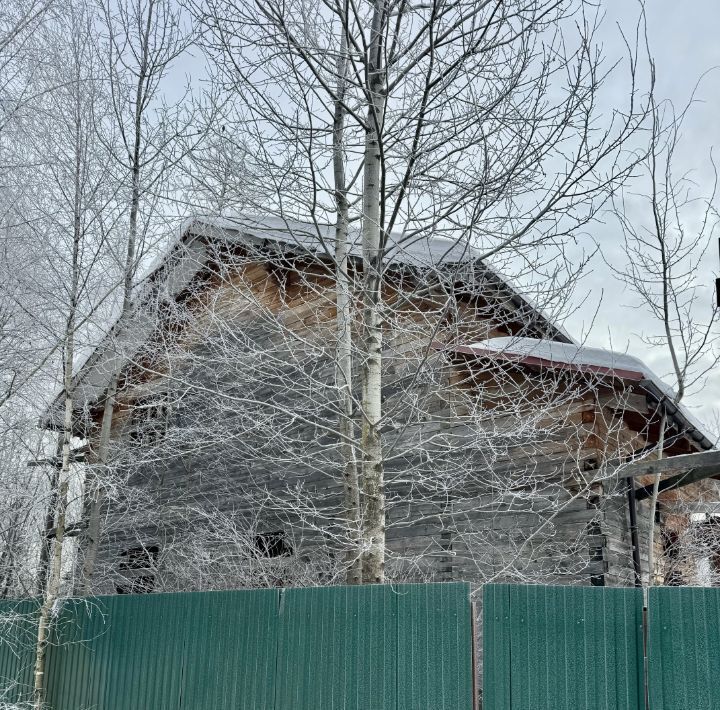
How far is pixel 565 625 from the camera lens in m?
5.12

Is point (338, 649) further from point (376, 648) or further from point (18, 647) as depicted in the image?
point (18, 647)

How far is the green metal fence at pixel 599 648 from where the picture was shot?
462 centimetres

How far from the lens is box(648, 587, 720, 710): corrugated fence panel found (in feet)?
14.9

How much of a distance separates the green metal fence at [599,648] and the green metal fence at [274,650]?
1.07 feet

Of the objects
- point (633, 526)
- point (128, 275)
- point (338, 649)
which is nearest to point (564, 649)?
point (338, 649)

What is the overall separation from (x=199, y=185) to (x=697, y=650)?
18.6 ft

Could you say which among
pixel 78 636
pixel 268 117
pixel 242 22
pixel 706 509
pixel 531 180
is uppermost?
pixel 242 22

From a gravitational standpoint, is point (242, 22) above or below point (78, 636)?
above

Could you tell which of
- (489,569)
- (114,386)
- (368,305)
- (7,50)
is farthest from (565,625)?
(114,386)

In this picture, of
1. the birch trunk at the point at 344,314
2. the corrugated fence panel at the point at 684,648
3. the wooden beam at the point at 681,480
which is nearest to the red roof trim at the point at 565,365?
the birch trunk at the point at 344,314

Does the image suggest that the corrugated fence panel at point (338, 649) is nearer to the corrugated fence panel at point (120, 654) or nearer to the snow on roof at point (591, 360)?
the corrugated fence panel at point (120, 654)

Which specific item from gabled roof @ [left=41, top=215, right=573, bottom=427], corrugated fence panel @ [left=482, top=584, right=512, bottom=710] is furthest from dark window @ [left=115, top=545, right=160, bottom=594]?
Result: corrugated fence panel @ [left=482, top=584, right=512, bottom=710]

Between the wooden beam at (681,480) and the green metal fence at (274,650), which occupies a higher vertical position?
the wooden beam at (681,480)

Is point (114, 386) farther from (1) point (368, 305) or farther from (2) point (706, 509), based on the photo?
(2) point (706, 509)
